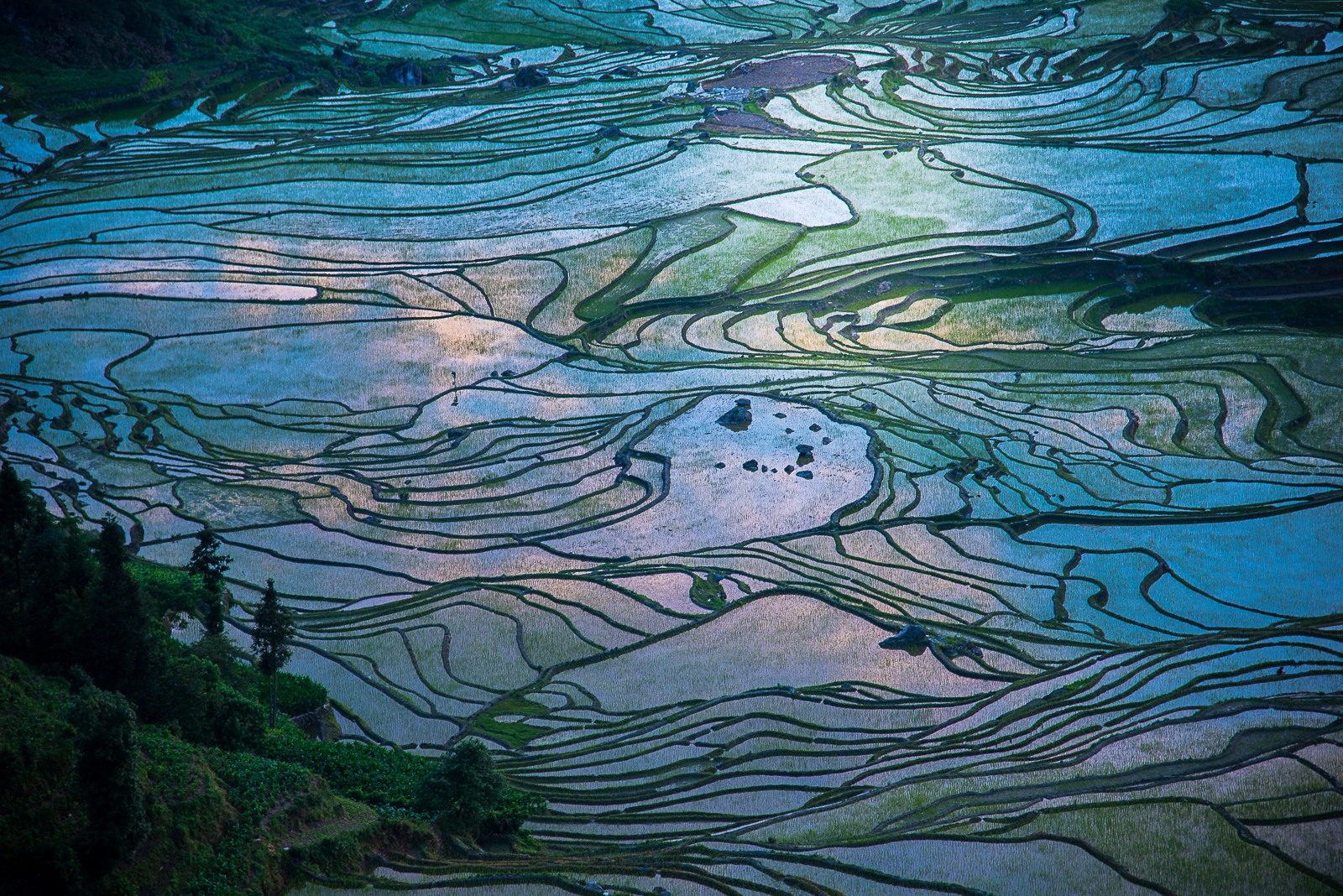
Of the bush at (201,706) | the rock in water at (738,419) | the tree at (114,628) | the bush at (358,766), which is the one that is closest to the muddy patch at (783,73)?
the rock in water at (738,419)

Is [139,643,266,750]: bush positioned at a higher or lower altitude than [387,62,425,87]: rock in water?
lower

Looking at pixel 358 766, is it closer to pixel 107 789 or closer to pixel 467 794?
pixel 467 794

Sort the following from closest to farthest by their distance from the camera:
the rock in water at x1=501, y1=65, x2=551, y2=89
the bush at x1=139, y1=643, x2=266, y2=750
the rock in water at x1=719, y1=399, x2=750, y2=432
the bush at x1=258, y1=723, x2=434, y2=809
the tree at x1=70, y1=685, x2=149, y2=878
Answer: the tree at x1=70, y1=685, x2=149, y2=878, the bush at x1=139, y1=643, x2=266, y2=750, the bush at x1=258, y1=723, x2=434, y2=809, the rock in water at x1=719, y1=399, x2=750, y2=432, the rock in water at x1=501, y1=65, x2=551, y2=89

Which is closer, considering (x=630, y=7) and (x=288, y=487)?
(x=288, y=487)

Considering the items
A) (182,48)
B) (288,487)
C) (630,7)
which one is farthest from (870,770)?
(630,7)

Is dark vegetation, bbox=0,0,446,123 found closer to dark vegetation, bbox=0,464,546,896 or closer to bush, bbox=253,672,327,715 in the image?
dark vegetation, bbox=0,464,546,896

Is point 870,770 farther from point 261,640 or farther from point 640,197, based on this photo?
point 640,197

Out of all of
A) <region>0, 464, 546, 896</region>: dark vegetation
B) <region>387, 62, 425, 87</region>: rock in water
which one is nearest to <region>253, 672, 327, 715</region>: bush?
<region>0, 464, 546, 896</region>: dark vegetation
